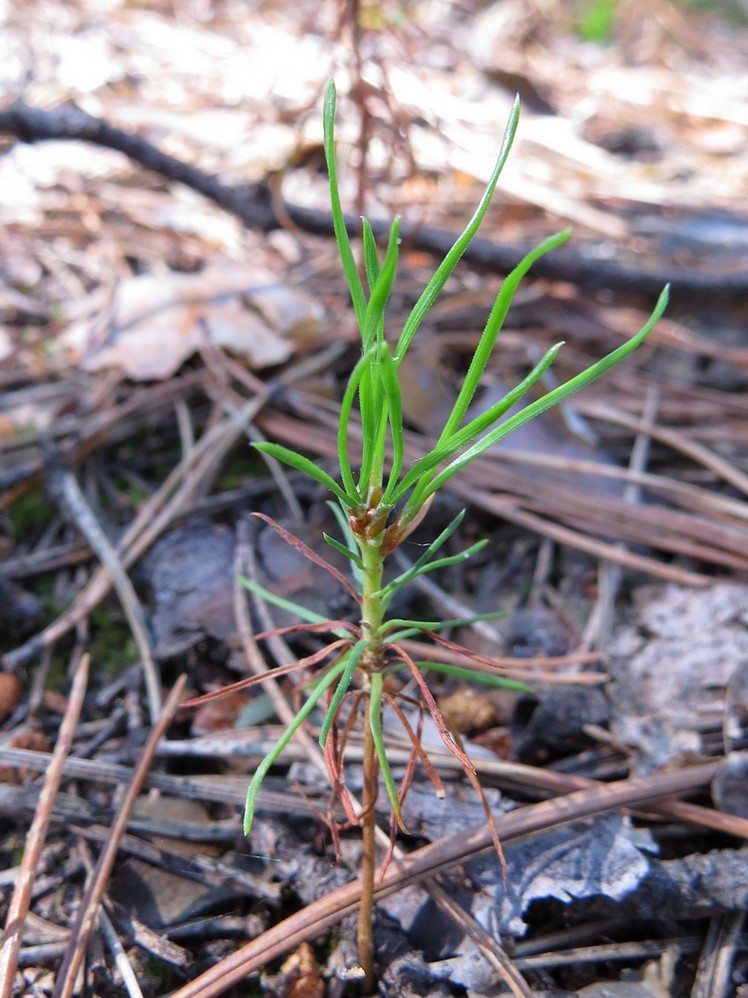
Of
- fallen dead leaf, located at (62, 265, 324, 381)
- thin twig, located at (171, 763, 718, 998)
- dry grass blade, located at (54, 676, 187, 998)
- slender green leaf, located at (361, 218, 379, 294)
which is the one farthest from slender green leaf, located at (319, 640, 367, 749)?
fallen dead leaf, located at (62, 265, 324, 381)

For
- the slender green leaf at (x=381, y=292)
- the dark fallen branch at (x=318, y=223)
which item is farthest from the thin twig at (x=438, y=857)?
the dark fallen branch at (x=318, y=223)

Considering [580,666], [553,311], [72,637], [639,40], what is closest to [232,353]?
[72,637]

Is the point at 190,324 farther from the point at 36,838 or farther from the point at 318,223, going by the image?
the point at 36,838

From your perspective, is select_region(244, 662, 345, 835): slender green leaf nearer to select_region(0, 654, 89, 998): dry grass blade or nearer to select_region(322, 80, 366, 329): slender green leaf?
select_region(322, 80, 366, 329): slender green leaf

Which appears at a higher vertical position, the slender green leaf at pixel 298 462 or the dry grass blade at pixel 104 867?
the slender green leaf at pixel 298 462

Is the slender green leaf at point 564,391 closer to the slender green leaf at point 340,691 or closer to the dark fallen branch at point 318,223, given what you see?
the slender green leaf at point 340,691

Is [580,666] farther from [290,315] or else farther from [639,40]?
[639,40]
